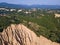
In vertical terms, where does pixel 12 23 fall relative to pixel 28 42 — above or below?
above

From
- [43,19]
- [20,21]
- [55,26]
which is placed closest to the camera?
[20,21]

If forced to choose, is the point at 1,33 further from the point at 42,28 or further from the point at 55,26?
the point at 55,26

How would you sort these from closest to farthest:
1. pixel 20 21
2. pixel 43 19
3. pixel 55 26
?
1. pixel 20 21
2. pixel 55 26
3. pixel 43 19

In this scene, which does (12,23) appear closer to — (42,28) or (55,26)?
(42,28)

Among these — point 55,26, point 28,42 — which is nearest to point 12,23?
point 28,42

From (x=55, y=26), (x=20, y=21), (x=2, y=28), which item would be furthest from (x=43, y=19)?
(x=2, y=28)

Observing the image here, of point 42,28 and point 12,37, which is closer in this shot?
point 12,37
